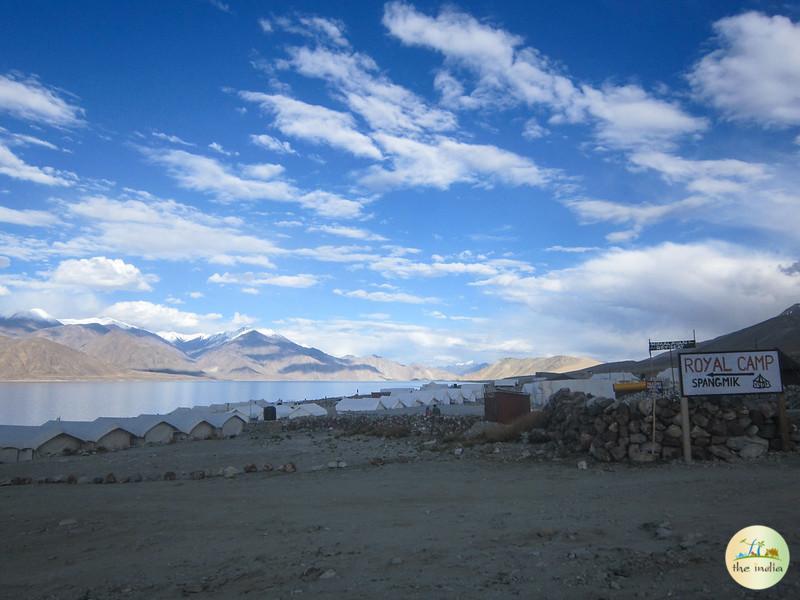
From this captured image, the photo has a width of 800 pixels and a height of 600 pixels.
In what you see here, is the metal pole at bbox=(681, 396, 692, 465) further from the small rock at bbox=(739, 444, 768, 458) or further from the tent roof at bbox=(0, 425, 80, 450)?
the tent roof at bbox=(0, 425, 80, 450)

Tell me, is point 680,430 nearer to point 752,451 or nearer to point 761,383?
point 752,451

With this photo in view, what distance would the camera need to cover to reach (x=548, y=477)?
10.5 meters

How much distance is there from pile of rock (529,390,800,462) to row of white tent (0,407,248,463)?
62.2ft

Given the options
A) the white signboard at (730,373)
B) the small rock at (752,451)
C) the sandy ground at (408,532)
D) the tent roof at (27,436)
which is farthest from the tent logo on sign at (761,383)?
the tent roof at (27,436)

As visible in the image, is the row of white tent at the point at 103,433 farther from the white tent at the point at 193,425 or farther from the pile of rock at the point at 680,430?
the pile of rock at the point at 680,430

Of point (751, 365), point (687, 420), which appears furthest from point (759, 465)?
point (751, 365)

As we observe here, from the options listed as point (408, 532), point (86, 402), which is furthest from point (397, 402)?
point (86, 402)

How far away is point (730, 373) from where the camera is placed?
453 inches

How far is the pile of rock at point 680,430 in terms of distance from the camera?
1125 centimetres

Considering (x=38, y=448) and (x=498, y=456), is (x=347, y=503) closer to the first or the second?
(x=498, y=456)

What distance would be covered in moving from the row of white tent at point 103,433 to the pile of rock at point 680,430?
19.0 m

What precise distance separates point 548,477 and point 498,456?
2.78 metres

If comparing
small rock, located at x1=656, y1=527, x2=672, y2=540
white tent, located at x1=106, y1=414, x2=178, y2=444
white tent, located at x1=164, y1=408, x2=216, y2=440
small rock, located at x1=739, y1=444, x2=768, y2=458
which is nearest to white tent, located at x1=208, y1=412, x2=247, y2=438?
white tent, located at x1=164, y1=408, x2=216, y2=440

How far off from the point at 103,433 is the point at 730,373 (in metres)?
21.5
